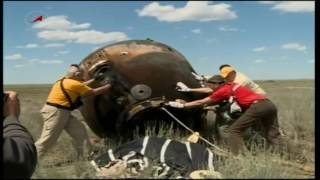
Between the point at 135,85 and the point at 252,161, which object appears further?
the point at 135,85

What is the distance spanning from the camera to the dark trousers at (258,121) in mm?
8516

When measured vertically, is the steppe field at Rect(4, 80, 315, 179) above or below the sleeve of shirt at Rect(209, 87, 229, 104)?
below

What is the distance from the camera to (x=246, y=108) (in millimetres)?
8828

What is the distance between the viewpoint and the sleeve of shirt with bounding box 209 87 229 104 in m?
8.78

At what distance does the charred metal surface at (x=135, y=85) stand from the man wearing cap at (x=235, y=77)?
1.73 ft

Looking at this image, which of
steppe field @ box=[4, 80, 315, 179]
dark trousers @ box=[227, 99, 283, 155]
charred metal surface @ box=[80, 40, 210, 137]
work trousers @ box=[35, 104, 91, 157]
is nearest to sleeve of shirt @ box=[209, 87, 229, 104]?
dark trousers @ box=[227, 99, 283, 155]

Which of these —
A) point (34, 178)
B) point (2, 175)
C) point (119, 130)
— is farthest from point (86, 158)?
point (2, 175)

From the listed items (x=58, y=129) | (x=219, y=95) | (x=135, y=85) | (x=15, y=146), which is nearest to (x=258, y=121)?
(x=219, y=95)

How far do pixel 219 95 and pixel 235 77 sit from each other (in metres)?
0.95

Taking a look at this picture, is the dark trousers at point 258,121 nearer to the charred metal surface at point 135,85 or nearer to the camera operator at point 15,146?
the charred metal surface at point 135,85

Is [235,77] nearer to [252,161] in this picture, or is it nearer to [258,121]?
[258,121]

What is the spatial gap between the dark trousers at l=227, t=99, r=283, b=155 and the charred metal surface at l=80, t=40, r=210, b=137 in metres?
1.02

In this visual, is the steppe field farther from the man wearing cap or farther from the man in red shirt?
the man wearing cap
